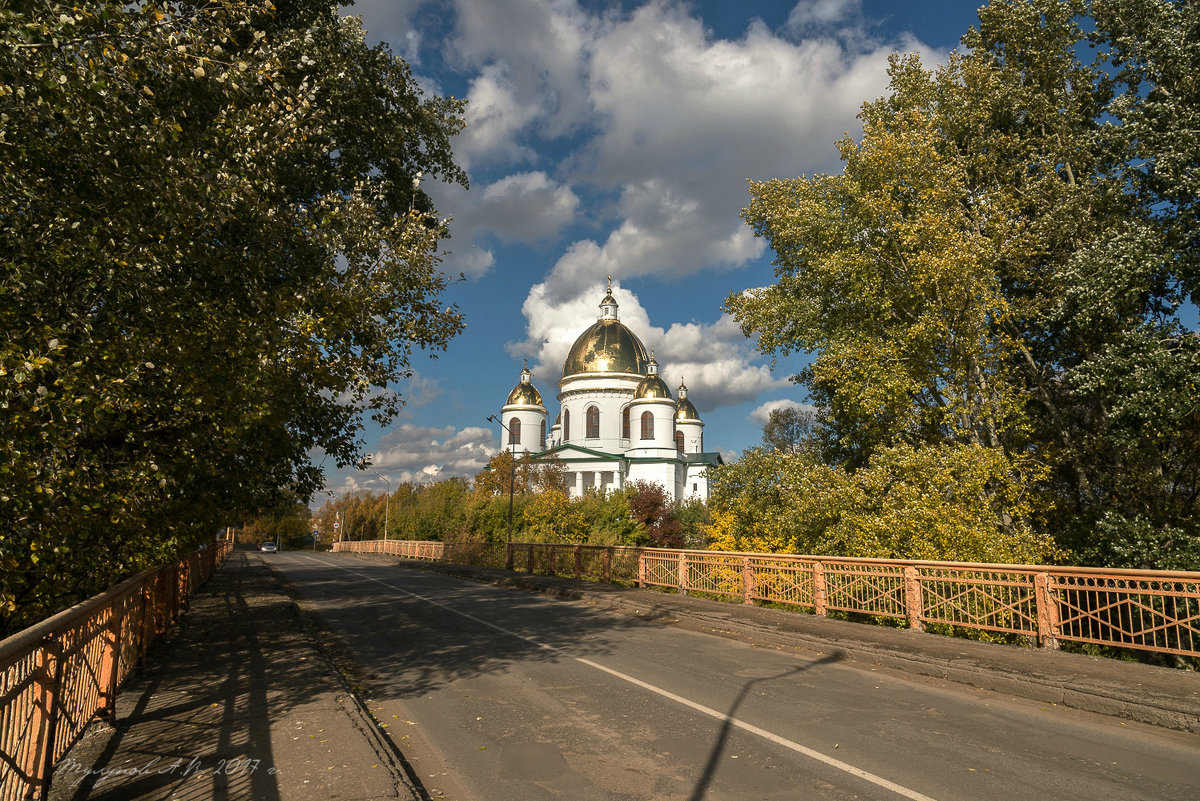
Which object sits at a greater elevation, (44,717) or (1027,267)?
(1027,267)

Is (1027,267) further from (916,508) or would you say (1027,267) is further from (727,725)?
(727,725)

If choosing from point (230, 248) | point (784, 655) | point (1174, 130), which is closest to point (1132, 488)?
point (1174, 130)

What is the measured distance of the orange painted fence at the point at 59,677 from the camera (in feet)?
12.5

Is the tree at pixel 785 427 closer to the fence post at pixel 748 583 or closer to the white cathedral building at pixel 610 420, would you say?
the white cathedral building at pixel 610 420

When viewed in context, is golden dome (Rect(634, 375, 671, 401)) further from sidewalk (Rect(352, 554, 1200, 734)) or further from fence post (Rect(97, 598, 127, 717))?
fence post (Rect(97, 598, 127, 717))

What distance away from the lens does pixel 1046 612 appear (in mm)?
9523

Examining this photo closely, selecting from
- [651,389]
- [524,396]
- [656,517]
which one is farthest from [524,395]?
[656,517]

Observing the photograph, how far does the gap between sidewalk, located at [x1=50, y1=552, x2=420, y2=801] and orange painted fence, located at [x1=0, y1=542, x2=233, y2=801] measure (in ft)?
0.85

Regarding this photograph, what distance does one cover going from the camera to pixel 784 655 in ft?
32.5

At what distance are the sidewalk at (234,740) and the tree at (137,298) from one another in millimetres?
1265

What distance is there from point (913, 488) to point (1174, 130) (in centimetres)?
826

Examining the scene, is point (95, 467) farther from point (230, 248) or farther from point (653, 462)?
point (653, 462)

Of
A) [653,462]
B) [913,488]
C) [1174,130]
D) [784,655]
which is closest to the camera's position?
[784,655]

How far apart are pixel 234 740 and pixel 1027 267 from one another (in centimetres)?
2026
